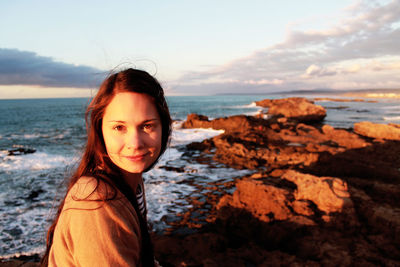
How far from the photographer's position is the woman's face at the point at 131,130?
1.37 m

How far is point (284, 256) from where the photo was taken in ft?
11.7

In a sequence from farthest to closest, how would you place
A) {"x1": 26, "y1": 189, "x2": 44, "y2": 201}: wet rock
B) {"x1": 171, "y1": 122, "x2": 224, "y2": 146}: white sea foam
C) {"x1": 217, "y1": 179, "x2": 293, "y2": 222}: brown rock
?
{"x1": 171, "y1": 122, "x2": 224, "y2": 146}: white sea foam, {"x1": 26, "y1": 189, "x2": 44, "y2": 201}: wet rock, {"x1": 217, "y1": 179, "x2": 293, "y2": 222}: brown rock

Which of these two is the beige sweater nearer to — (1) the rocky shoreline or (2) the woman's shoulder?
→ (2) the woman's shoulder

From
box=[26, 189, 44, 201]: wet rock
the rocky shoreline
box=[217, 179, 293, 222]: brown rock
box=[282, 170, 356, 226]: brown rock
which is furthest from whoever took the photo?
box=[26, 189, 44, 201]: wet rock

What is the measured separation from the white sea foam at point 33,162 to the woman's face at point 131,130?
11155 mm

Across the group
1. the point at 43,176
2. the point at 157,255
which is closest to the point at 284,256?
the point at 157,255

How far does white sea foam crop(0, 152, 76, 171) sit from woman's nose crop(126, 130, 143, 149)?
11229mm

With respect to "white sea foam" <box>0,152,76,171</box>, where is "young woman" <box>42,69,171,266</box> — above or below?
above

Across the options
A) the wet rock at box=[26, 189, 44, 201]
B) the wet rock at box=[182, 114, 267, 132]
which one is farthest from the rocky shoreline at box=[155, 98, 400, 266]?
the wet rock at box=[182, 114, 267, 132]

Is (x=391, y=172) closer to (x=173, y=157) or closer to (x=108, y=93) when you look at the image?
(x=173, y=157)

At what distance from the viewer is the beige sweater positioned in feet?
3.45

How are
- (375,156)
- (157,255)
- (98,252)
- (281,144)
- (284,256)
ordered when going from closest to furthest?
(98,252), (284,256), (157,255), (375,156), (281,144)

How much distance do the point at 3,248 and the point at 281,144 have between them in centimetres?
1203

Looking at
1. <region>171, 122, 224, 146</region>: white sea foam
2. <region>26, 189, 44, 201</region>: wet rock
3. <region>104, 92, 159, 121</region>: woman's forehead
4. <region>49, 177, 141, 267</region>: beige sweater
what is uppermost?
<region>104, 92, 159, 121</region>: woman's forehead
